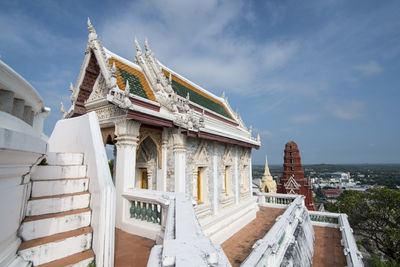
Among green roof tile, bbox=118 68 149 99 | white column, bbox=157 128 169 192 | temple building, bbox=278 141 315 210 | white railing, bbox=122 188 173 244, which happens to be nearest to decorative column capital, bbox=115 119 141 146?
green roof tile, bbox=118 68 149 99

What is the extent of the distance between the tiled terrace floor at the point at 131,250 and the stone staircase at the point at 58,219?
0.69 meters

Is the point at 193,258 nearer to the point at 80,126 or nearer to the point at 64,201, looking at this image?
the point at 64,201

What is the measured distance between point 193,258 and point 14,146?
158 centimetres

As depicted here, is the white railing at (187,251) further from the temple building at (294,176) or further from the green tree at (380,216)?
the temple building at (294,176)

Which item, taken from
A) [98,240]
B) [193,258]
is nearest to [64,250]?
[98,240]

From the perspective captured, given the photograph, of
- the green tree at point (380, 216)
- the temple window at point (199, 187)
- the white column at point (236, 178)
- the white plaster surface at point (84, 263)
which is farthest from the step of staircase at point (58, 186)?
the green tree at point (380, 216)

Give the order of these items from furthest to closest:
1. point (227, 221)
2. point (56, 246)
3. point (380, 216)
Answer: point (380, 216) < point (227, 221) < point (56, 246)

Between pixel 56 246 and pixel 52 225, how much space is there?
0.28 m

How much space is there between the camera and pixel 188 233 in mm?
2014

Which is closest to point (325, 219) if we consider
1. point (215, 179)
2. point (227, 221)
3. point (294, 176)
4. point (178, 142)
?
point (227, 221)

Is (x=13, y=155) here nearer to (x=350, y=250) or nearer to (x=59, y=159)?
(x=59, y=159)

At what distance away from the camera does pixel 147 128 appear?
6.84 metres

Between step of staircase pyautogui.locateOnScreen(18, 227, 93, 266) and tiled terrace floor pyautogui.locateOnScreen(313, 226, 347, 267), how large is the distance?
8623 mm

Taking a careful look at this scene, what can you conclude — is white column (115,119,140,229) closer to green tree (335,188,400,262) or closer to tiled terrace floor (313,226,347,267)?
tiled terrace floor (313,226,347,267)
